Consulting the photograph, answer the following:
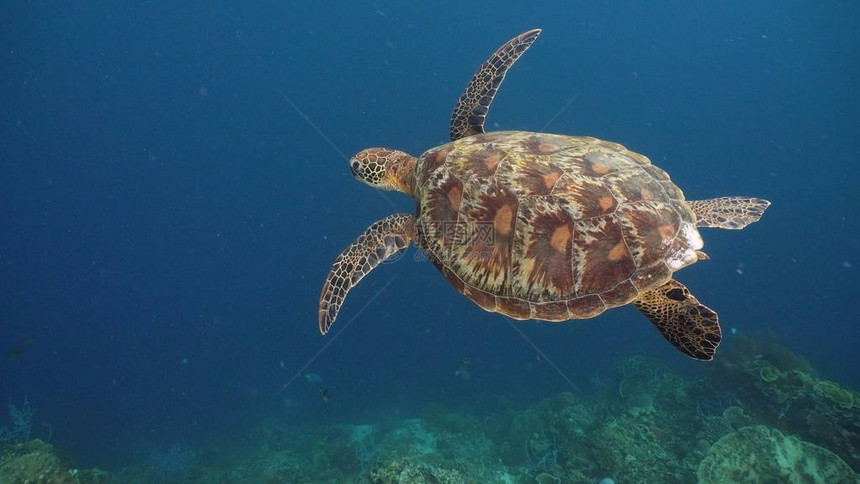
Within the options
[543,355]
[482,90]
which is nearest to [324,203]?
[543,355]

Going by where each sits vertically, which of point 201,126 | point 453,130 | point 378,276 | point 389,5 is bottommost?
point 378,276

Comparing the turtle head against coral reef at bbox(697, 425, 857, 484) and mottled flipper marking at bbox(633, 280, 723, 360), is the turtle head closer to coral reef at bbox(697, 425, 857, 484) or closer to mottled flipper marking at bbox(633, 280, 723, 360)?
mottled flipper marking at bbox(633, 280, 723, 360)

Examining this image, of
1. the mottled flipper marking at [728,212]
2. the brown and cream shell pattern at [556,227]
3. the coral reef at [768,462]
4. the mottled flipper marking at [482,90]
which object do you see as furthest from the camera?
the coral reef at [768,462]

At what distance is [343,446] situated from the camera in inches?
459

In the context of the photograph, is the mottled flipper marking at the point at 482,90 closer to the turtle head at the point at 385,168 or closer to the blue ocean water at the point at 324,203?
the turtle head at the point at 385,168

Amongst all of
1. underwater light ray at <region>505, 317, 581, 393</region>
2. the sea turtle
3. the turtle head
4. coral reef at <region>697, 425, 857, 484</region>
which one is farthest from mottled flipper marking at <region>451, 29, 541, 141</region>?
underwater light ray at <region>505, 317, 581, 393</region>

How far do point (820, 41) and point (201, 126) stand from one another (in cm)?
7366

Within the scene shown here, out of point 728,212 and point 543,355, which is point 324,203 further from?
point 728,212

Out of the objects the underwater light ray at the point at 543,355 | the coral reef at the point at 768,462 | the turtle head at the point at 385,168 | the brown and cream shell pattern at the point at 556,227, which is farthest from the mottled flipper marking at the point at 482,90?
the underwater light ray at the point at 543,355

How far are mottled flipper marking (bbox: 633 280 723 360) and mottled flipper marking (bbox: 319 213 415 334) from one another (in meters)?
2.58

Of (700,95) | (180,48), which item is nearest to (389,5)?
(180,48)

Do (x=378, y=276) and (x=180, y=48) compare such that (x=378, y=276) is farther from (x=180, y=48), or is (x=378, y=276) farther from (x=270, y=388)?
(x=180, y=48)

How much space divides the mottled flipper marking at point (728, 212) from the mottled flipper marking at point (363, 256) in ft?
A: 10.0

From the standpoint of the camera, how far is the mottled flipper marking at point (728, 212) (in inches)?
144
